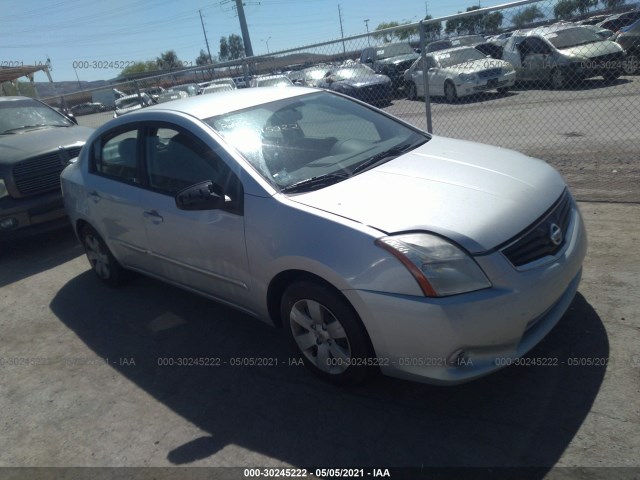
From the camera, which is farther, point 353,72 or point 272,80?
point 353,72

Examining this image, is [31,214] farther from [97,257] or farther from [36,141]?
[97,257]

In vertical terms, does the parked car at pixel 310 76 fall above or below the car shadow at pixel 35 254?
above

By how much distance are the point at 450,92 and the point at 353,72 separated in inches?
118

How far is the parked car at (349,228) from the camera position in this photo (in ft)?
8.80

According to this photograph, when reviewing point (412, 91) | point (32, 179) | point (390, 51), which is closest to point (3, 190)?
point (32, 179)

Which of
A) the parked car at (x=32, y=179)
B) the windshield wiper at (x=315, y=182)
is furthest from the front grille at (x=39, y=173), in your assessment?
the windshield wiper at (x=315, y=182)

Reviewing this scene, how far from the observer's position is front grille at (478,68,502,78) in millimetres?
11727

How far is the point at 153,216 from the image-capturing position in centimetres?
407

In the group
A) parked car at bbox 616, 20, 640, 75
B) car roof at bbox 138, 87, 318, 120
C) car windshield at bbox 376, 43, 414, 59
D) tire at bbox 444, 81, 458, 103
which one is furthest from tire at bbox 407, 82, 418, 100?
car roof at bbox 138, 87, 318, 120

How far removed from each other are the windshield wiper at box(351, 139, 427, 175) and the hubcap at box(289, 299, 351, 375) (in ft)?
3.15

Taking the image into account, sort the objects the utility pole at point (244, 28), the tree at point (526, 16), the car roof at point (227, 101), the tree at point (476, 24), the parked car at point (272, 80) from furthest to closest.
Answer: the utility pole at point (244, 28)
the parked car at point (272, 80)
the tree at point (476, 24)
the tree at point (526, 16)
the car roof at point (227, 101)

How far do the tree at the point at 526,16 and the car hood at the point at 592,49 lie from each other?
6225 millimetres

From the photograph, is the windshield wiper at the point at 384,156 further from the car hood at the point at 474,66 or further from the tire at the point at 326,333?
the car hood at the point at 474,66

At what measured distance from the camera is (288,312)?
3256 millimetres
